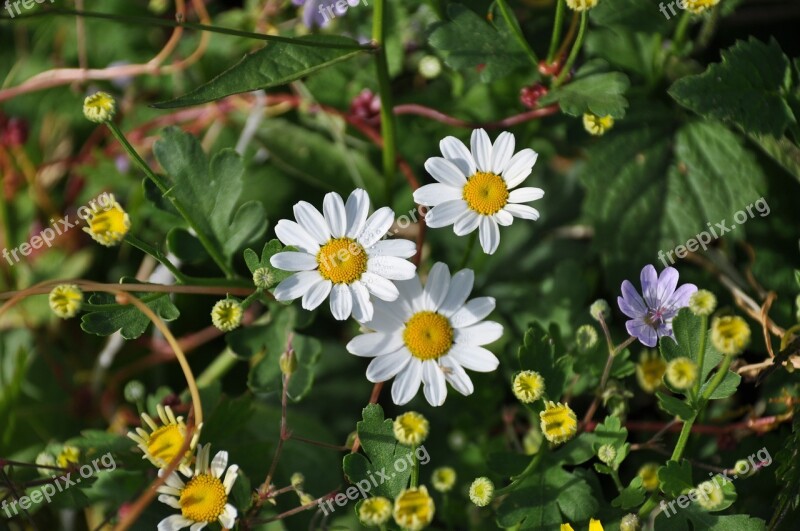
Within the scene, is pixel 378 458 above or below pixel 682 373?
below

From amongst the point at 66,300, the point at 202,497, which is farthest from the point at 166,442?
the point at 66,300

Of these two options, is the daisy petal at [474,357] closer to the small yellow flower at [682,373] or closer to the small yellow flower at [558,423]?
the small yellow flower at [558,423]

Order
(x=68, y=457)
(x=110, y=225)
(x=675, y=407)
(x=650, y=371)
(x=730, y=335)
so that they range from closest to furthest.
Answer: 1. (x=730, y=335)
2. (x=675, y=407)
3. (x=110, y=225)
4. (x=68, y=457)
5. (x=650, y=371)

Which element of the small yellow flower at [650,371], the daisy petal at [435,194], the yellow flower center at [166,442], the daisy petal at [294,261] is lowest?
the small yellow flower at [650,371]

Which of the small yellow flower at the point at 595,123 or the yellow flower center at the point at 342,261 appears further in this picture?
the small yellow flower at the point at 595,123

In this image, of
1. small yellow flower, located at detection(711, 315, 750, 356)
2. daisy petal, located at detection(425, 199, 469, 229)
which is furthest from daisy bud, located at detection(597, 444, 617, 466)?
daisy petal, located at detection(425, 199, 469, 229)

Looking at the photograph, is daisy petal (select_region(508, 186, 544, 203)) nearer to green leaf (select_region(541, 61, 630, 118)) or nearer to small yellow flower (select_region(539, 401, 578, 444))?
green leaf (select_region(541, 61, 630, 118))

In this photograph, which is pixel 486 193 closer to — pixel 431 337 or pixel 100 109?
pixel 431 337

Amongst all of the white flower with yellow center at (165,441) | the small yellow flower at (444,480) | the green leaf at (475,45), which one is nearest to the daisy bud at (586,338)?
the small yellow flower at (444,480)
